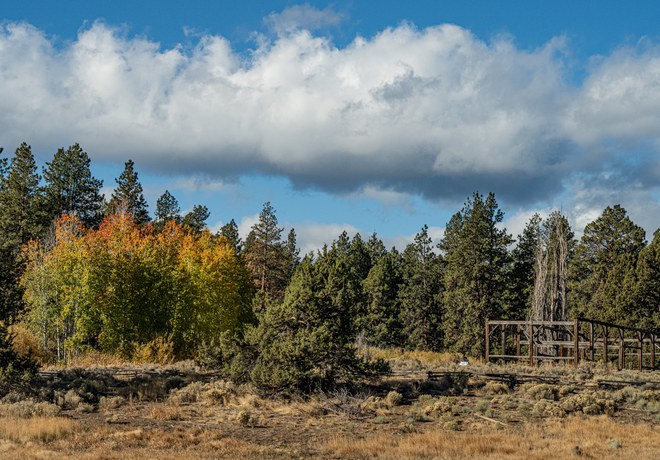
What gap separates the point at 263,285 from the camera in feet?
247

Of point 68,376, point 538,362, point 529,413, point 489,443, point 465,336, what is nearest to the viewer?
point 489,443

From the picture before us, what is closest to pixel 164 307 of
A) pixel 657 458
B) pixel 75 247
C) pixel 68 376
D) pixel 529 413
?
pixel 75 247

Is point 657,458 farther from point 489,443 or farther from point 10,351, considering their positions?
point 10,351

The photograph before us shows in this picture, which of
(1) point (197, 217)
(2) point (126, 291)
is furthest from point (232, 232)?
(2) point (126, 291)

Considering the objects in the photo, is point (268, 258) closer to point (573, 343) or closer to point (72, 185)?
point (72, 185)

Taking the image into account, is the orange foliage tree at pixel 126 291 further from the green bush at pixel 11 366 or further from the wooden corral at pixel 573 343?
the wooden corral at pixel 573 343

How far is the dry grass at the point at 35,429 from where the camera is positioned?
21.1 metres

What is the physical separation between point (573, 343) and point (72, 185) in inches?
1899

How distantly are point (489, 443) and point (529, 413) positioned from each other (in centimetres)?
655

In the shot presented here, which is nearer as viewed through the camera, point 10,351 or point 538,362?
point 10,351

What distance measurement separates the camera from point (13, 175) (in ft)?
206

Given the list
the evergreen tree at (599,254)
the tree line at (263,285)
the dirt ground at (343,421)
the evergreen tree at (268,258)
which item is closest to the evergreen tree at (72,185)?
the tree line at (263,285)

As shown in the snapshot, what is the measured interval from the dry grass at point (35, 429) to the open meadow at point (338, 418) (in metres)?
0.04

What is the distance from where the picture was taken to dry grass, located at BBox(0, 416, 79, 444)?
830 inches
